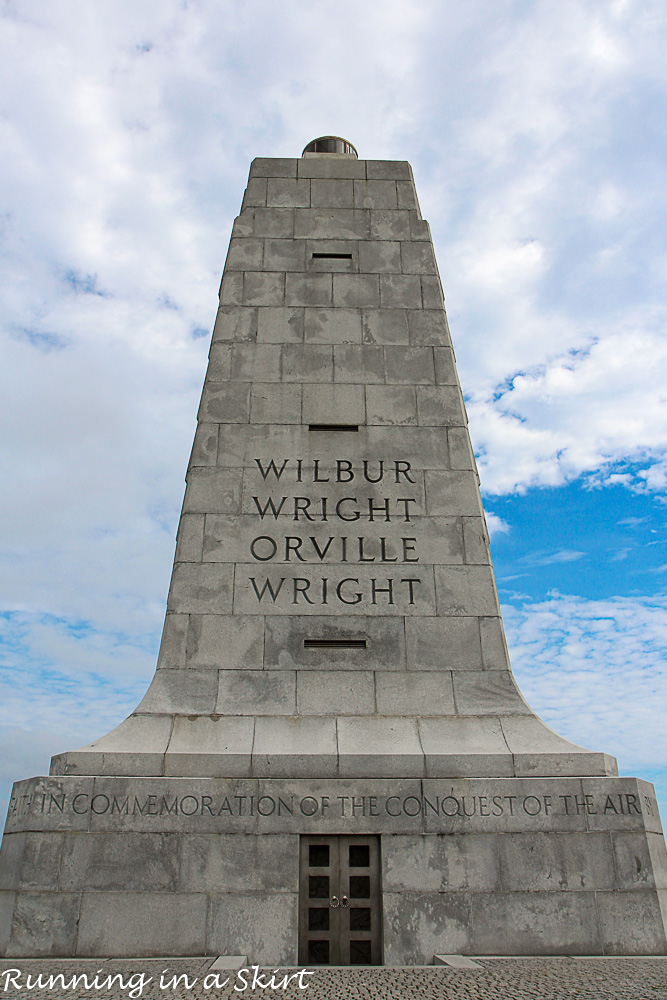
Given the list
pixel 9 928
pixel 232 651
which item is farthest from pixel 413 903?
pixel 9 928

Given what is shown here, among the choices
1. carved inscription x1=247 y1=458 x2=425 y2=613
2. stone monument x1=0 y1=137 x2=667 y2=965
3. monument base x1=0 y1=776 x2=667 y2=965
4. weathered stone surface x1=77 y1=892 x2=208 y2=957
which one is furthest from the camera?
carved inscription x1=247 y1=458 x2=425 y2=613

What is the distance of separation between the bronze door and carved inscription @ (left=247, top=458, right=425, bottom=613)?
2.91 metres

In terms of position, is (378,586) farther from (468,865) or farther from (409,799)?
(468,865)

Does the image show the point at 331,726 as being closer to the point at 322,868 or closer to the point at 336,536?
the point at 322,868

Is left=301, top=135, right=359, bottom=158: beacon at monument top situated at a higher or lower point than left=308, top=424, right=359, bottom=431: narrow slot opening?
higher

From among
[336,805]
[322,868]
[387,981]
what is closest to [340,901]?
[322,868]

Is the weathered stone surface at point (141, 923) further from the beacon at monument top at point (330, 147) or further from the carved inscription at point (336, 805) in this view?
the beacon at monument top at point (330, 147)

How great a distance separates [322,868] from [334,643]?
104 inches

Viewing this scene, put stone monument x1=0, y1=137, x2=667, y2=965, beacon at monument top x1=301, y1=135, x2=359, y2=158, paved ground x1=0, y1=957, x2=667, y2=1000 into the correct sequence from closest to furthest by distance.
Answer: paved ground x1=0, y1=957, x2=667, y2=1000
stone monument x1=0, y1=137, x2=667, y2=965
beacon at monument top x1=301, y1=135, x2=359, y2=158

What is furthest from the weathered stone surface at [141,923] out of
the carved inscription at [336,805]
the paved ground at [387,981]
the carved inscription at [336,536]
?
the carved inscription at [336,536]

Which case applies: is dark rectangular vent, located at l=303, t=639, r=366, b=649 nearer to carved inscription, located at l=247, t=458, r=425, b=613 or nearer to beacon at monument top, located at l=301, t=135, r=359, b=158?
carved inscription, located at l=247, t=458, r=425, b=613

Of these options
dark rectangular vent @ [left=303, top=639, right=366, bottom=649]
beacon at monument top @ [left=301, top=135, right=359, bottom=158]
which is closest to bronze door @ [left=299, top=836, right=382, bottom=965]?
dark rectangular vent @ [left=303, top=639, right=366, bottom=649]

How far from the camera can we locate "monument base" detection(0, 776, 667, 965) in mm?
7574

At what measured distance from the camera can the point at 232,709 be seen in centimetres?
901
